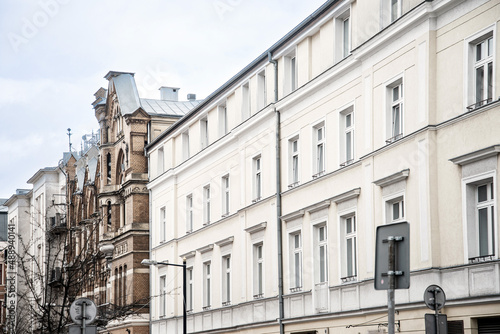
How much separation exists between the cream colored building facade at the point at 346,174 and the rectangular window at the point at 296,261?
48 millimetres

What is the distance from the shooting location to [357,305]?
28547mm

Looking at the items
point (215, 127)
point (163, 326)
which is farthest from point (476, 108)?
point (163, 326)

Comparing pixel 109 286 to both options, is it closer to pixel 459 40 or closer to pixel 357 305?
pixel 357 305

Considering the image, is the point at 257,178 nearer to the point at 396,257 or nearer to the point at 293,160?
the point at 293,160

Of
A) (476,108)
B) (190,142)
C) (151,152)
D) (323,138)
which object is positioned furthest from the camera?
(151,152)

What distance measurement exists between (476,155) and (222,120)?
21.1 meters

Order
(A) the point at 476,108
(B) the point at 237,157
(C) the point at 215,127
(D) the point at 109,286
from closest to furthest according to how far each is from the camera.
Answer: (A) the point at 476,108 → (B) the point at 237,157 → (C) the point at 215,127 → (D) the point at 109,286

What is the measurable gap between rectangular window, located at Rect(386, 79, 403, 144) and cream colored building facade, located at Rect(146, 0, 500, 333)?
40 mm

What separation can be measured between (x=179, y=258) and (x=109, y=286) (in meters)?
13.3

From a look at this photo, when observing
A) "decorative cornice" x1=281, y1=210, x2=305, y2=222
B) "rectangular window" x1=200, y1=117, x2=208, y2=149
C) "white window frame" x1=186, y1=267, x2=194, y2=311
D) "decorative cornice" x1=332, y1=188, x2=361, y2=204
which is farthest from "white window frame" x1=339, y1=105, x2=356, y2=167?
"white window frame" x1=186, y1=267, x2=194, y2=311

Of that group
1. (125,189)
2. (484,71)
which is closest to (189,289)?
(125,189)

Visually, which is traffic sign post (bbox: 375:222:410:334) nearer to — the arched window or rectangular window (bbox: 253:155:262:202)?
rectangular window (bbox: 253:155:262:202)

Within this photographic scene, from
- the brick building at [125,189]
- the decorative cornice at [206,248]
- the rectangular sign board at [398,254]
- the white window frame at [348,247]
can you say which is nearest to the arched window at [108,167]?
the brick building at [125,189]

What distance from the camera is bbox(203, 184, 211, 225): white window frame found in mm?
44125
